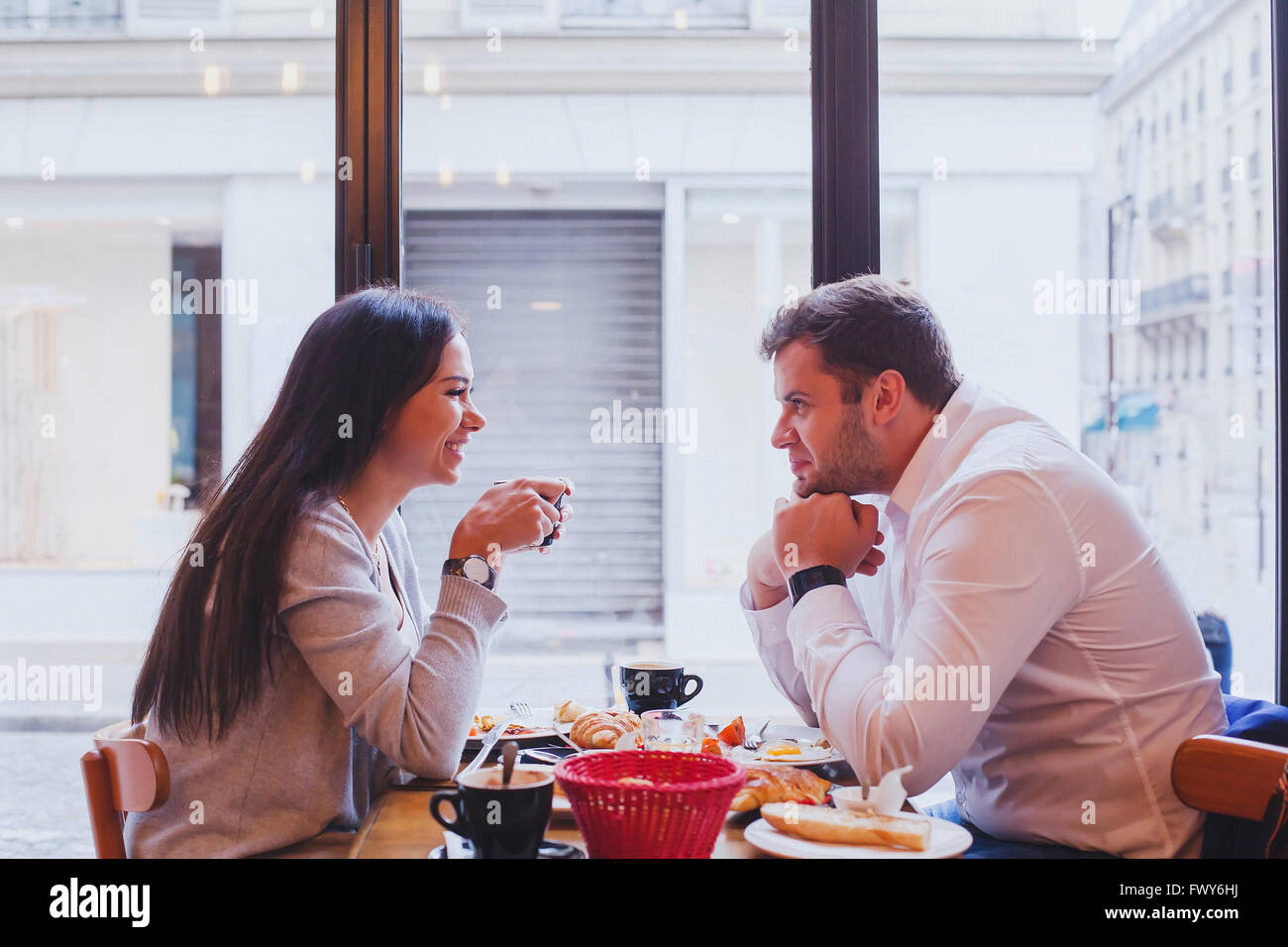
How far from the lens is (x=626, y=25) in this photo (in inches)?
118

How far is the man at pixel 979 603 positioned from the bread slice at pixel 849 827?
141 millimetres

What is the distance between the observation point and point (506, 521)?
62.7 inches

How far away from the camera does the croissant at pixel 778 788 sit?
4.06ft

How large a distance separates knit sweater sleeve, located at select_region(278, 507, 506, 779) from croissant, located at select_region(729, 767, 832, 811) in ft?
1.35

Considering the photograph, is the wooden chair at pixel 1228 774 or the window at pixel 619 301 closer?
the wooden chair at pixel 1228 774

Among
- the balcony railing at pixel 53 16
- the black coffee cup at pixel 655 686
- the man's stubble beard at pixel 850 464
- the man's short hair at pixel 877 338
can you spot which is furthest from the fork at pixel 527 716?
the balcony railing at pixel 53 16

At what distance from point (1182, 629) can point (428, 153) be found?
103 inches

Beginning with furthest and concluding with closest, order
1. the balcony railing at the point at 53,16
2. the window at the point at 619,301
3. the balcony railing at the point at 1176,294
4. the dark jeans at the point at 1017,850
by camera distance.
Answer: the balcony railing at the point at 53,16 → the window at the point at 619,301 → the balcony railing at the point at 1176,294 → the dark jeans at the point at 1017,850

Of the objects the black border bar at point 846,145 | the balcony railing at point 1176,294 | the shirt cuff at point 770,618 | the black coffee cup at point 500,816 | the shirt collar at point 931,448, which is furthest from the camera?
the balcony railing at point 1176,294

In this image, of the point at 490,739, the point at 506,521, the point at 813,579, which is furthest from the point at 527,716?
the point at 813,579

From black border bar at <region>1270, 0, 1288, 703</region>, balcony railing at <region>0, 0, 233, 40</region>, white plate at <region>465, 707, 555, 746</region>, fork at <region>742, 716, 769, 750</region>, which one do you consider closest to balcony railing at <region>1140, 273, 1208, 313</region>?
black border bar at <region>1270, 0, 1288, 703</region>

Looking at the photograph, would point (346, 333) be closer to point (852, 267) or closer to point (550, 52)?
point (852, 267)

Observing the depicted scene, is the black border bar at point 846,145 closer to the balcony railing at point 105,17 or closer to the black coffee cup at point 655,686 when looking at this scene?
the black coffee cup at point 655,686

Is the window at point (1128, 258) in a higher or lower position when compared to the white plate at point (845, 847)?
higher
